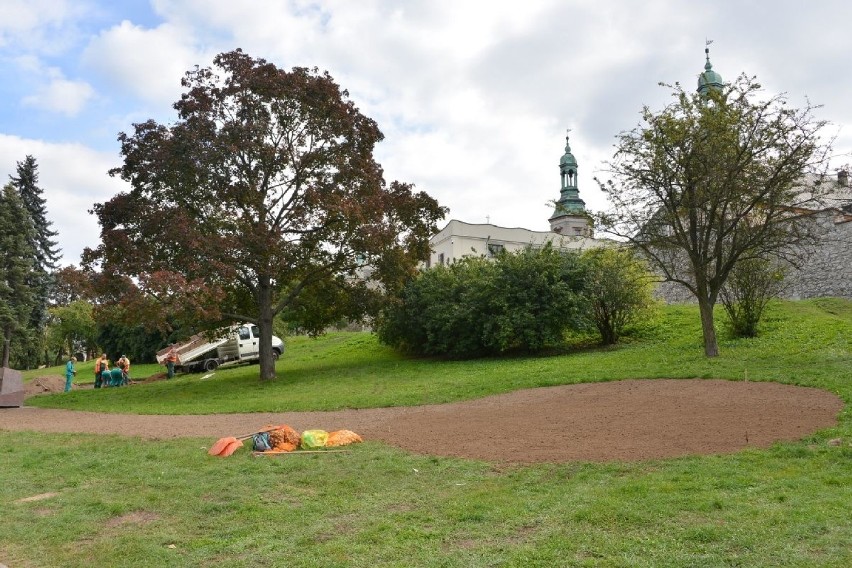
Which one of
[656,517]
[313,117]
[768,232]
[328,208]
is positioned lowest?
[656,517]

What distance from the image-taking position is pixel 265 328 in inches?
903

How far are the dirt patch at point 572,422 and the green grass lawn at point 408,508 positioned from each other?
60cm

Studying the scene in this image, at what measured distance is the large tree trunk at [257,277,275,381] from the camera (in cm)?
2272

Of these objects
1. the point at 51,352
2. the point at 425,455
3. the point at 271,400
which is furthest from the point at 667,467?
the point at 51,352

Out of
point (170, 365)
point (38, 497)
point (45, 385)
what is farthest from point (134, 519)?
point (45, 385)

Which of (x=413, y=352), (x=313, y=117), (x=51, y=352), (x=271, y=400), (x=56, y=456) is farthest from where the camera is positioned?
(x=51, y=352)

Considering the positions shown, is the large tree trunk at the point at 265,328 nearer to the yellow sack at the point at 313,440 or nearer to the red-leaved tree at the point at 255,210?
the red-leaved tree at the point at 255,210

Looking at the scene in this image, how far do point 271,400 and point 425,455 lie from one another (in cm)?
915

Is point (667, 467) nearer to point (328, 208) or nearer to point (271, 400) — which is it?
point (271, 400)

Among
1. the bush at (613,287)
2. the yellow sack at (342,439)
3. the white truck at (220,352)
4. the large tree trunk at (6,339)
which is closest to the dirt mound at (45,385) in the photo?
the white truck at (220,352)

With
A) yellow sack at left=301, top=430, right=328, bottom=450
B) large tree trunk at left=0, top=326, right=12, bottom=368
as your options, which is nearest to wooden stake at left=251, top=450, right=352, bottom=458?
yellow sack at left=301, top=430, right=328, bottom=450

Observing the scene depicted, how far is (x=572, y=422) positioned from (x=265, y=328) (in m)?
14.1

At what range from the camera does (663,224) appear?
19.8 metres

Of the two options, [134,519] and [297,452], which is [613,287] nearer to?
[297,452]
